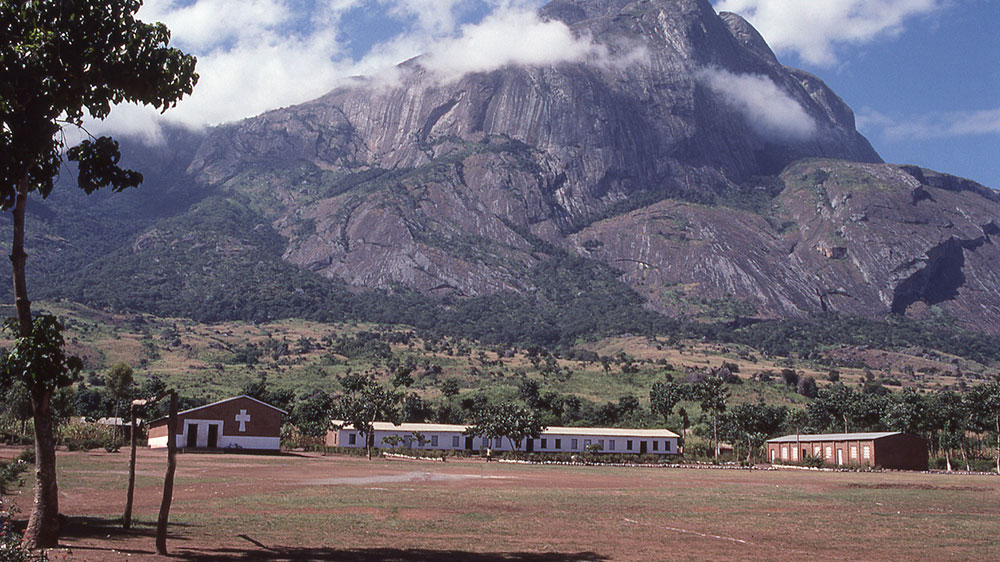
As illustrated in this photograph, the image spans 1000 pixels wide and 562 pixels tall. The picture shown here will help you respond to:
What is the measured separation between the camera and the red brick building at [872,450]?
85.8 m

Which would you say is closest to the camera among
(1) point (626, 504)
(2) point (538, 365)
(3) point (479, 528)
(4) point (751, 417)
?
(3) point (479, 528)

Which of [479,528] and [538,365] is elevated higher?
[538,365]

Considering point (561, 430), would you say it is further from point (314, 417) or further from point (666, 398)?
point (314, 417)

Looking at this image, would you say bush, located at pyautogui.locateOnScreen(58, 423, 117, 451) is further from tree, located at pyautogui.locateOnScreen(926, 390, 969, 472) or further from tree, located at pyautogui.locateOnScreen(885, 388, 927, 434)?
tree, located at pyautogui.locateOnScreen(926, 390, 969, 472)

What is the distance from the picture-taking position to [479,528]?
86.4 ft

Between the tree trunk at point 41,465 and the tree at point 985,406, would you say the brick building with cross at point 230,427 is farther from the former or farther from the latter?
the tree at point 985,406

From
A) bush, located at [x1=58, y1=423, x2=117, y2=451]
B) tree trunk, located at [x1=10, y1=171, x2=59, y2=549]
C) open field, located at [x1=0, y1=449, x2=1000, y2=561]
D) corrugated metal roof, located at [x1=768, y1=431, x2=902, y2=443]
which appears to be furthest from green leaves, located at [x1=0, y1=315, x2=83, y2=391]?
corrugated metal roof, located at [x1=768, y1=431, x2=902, y2=443]

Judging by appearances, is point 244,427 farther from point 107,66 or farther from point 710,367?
point 710,367

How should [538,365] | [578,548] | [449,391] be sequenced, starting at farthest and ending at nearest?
[538,365]
[449,391]
[578,548]

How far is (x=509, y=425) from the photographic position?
95.7 metres

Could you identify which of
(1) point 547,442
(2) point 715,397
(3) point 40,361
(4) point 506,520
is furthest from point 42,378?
(1) point 547,442

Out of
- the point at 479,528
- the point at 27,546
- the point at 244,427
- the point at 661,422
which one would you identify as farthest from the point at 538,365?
the point at 27,546

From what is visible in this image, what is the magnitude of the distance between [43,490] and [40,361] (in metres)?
2.80

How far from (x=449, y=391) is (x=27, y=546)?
363 feet
